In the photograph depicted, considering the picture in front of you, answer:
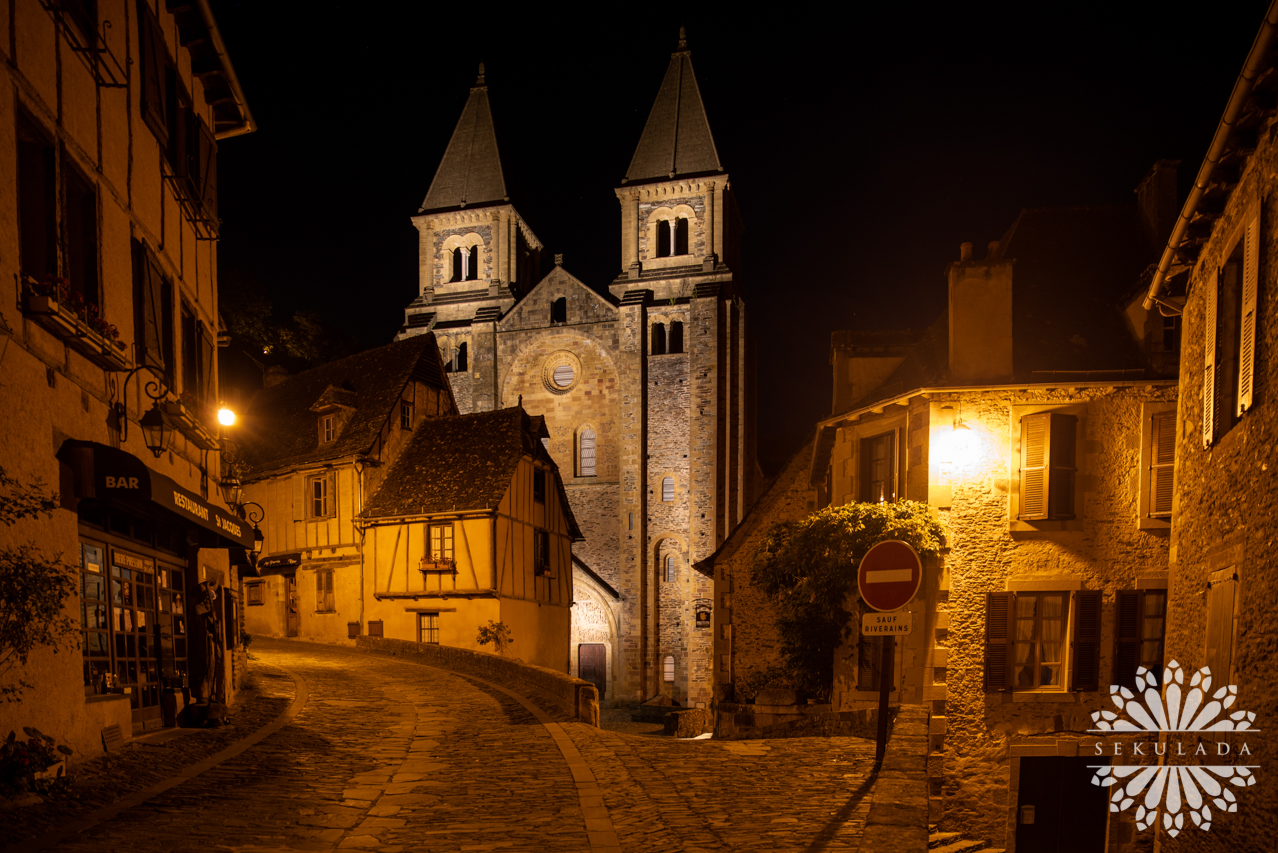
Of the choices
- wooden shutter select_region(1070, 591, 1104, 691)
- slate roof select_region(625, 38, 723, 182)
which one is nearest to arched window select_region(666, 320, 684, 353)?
slate roof select_region(625, 38, 723, 182)

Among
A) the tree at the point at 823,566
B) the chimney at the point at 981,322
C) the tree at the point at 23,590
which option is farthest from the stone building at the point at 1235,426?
the tree at the point at 23,590

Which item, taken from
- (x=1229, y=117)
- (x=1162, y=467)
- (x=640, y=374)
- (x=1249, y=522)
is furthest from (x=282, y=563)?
(x=1229, y=117)

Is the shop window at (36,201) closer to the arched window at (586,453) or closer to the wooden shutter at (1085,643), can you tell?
the wooden shutter at (1085,643)

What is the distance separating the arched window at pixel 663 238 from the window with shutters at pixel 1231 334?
3722cm

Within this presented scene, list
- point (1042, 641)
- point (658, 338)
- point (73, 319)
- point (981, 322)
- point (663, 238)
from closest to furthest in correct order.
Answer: point (73, 319), point (1042, 641), point (981, 322), point (658, 338), point (663, 238)

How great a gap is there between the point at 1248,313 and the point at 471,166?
47686 mm

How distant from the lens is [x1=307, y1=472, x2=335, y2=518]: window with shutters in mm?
26609

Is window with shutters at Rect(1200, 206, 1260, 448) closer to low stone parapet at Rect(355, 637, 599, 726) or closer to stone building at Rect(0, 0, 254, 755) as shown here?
low stone parapet at Rect(355, 637, 599, 726)

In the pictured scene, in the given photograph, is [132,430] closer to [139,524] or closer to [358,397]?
[139,524]

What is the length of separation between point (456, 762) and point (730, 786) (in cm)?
282

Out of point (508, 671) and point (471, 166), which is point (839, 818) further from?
point (471, 166)

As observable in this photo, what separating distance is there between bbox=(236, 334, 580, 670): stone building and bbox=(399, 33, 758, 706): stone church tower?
446 inches

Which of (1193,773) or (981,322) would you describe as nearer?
(1193,773)

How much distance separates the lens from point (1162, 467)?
1366cm
